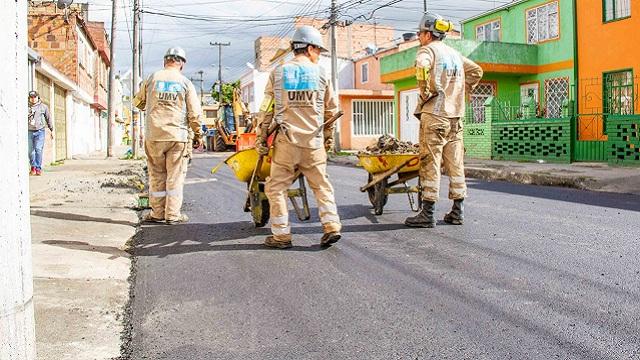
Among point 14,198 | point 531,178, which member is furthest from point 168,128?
point 531,178

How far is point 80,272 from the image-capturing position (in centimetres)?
496

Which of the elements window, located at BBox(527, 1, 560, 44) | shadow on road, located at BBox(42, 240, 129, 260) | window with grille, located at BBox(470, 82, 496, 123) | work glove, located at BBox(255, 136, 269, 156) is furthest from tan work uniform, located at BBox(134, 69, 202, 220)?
window with grille, located at BBox(470, 82, 496, 123)

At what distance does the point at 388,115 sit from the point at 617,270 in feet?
108

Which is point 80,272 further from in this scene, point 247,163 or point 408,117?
point 408,117

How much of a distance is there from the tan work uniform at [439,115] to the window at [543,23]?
16.9m

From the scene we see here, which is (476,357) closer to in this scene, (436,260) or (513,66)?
(436,260)

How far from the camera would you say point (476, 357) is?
3119 mm

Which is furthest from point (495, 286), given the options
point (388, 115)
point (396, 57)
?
point (388, 115)

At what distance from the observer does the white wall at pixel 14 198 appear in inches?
96.3

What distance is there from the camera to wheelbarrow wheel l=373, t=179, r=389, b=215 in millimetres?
7570

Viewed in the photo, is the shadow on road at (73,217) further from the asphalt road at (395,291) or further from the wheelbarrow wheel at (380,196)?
the wheelbarrow wheel at (380,196)

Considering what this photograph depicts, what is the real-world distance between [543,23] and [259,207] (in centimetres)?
1904

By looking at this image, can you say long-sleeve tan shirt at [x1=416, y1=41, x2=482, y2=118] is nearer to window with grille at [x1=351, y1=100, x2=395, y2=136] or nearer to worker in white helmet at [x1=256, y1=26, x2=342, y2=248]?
worker in white helmet at [x1=256, y1=26, x2=342, y2=248]

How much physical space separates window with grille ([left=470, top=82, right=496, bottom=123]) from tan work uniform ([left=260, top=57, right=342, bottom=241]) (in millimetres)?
19020
